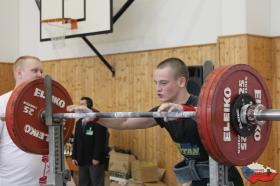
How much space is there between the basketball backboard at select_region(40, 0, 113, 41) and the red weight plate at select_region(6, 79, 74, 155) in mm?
4610

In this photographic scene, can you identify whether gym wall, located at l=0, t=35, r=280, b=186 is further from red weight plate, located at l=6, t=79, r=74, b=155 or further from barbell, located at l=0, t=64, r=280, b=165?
barbell, located at l=0, t=64, r=280, b=165

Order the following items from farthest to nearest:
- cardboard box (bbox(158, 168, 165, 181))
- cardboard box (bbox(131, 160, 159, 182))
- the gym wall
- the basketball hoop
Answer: the basketball hoop, cardboard box (bbox(158, 168, 165, 181)), cardboard box (bbox(131, 160, 159, 182)), the gym wall

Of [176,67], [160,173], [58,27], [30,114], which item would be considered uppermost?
[58,27]

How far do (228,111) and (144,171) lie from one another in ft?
17.8

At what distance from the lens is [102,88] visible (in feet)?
29.6

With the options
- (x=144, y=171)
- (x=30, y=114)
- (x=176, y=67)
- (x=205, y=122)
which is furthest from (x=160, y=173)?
(x=205, y=122)

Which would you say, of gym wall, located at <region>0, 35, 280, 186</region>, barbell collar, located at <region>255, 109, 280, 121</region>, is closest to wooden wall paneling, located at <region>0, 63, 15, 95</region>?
→ gym wall, located at <region>0, 35, 280, 186</region>

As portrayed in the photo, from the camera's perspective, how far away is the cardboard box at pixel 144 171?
7578 millimetres

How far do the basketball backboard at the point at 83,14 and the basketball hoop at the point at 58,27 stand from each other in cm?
5

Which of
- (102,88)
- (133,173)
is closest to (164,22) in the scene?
(102,88)

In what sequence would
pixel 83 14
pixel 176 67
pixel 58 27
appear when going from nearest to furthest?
pixel 176 67 → pixel 83 14 → pixel 58 27

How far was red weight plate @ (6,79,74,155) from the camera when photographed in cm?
301

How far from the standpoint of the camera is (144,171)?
7.59 meters

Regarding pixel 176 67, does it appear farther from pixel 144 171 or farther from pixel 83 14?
pixel 83 14
